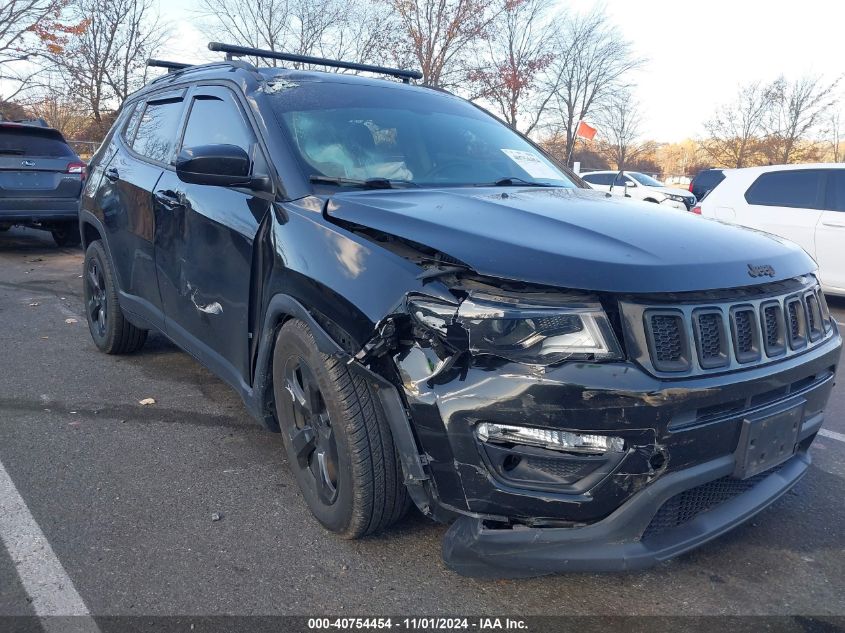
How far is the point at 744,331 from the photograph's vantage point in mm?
2109

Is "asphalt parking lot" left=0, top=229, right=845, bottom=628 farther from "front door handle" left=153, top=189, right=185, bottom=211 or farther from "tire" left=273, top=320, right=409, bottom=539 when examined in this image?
"front door handle" left=153, top=189, right=185, bottom=211

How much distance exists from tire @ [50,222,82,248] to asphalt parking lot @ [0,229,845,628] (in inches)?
295

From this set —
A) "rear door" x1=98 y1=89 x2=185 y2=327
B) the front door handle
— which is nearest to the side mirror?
the front door handle

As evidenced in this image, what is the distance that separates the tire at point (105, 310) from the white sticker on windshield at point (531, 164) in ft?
Result: 9.11

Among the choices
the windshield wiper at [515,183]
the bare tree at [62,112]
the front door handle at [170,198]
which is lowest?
the front door handle at [170,198]

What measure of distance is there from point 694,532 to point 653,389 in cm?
53

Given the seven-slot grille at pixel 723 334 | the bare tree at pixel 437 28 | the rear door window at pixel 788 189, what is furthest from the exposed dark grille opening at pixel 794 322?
the bare tree at pixel 437 28

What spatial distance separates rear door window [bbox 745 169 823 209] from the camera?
7.75m

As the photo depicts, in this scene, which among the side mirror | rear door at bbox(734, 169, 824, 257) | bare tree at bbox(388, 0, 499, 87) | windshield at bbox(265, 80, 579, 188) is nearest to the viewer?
the side mirror

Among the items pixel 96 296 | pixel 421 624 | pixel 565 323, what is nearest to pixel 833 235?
pixel 565 323

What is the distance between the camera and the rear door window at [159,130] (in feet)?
12.8

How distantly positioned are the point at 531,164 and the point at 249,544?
7.36ft

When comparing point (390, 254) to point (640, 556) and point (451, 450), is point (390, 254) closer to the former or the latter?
point (451, 450)

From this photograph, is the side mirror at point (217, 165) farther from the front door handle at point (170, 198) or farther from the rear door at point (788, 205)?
the rear door at point (788, 205)
